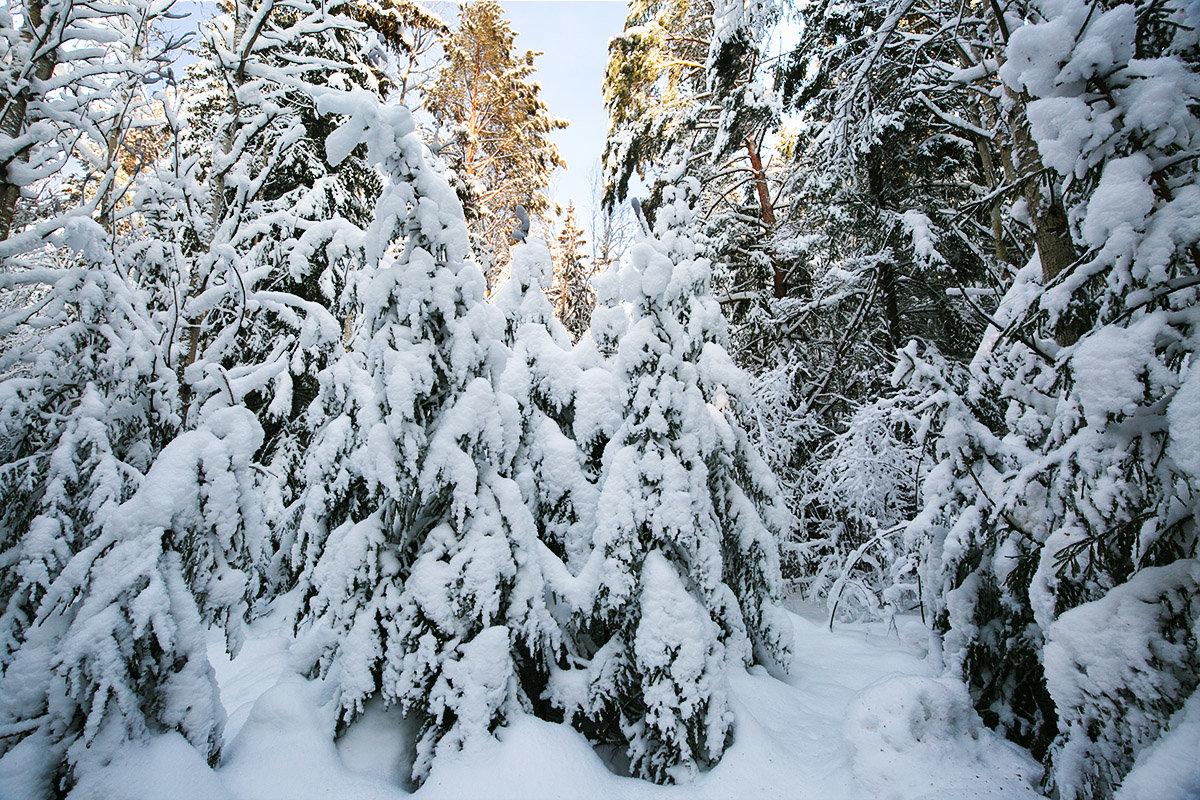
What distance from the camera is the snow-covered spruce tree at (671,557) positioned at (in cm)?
318

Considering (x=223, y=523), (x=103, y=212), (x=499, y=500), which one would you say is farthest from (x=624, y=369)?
(x=103, y=212)

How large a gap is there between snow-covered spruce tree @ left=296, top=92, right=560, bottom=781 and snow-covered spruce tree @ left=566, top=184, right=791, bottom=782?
1.72 ft

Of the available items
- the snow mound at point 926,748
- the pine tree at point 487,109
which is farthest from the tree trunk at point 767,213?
the snow mound at point 926,748

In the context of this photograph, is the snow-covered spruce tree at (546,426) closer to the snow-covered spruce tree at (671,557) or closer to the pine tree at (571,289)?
the snow-covered spruce tree at (671,557)

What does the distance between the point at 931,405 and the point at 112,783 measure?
5159mm

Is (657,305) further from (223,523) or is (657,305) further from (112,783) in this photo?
(112,783)

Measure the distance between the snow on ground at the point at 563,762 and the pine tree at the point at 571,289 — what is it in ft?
52.2

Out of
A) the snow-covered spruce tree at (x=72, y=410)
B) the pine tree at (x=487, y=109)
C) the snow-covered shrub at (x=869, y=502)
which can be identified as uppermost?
the pine tree at (x=487, y=109)

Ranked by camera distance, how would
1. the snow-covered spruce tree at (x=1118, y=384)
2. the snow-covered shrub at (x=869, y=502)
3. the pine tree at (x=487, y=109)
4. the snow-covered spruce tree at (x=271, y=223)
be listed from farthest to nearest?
the pine tree at (x=487, y=109), the snow-covered shrub at (x=869, y=502), the snow-covered spruce tree at (x=271, y=223), the snow-covered spruce tree at (x=1118, y=384)

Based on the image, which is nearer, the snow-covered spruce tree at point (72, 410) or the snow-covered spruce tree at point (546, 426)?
the snow-covered spruce tree at point (72, 410)

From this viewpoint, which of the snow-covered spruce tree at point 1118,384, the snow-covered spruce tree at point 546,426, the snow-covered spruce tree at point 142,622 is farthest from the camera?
the snow-covered spruce tree at point 546,426

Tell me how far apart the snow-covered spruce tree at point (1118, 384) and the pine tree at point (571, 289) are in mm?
16242

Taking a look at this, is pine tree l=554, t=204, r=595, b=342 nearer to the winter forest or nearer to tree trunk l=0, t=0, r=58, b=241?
the winter forest

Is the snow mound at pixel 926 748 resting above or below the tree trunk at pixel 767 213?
below
